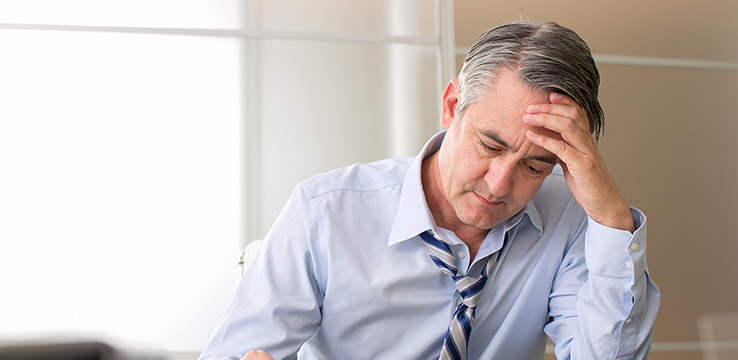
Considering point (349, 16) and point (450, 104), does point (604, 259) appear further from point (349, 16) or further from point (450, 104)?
point (349, 16)

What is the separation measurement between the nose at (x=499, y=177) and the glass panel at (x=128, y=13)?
1.89m

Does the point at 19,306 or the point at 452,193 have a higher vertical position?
the point at 452,193

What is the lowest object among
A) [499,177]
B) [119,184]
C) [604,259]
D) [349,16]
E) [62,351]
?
[119,184]

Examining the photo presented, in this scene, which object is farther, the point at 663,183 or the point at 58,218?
the point at 663,183

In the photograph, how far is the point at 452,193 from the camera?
1300mm

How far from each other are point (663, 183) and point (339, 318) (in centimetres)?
237

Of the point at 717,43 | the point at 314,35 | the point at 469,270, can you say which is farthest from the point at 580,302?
the point at 717,43

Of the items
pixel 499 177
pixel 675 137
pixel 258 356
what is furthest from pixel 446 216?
pixel 675 137

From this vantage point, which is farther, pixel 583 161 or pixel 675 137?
pixel 675 137

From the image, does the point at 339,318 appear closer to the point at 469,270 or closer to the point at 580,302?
the point at 469,270

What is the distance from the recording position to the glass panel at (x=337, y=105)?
2.76m

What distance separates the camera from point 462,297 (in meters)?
1.31

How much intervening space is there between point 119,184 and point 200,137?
0.37 meters

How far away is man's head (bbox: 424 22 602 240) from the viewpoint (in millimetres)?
1171
